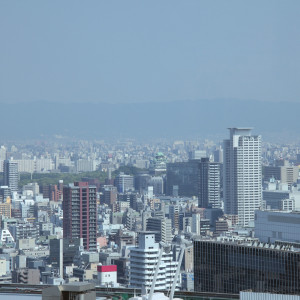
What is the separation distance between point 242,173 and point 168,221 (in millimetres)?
6080

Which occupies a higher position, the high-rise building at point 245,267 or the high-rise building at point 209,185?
the high-rise building at point 209,185

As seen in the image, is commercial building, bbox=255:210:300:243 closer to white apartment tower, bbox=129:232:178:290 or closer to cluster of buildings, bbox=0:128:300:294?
cluster of buildings, bbox=0:128:300:294

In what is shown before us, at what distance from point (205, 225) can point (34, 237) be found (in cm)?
479

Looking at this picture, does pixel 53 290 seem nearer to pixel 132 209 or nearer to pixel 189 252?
pixel 189 252

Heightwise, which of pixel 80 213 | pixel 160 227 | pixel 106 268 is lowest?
pixel 106 268

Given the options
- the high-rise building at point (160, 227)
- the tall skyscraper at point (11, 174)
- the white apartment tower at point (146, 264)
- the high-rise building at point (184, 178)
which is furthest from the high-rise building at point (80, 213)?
the tall skyscraper at point (11, 174)

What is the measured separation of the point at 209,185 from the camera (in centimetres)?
3503

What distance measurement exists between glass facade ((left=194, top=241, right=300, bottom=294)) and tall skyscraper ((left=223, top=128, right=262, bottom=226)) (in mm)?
22510

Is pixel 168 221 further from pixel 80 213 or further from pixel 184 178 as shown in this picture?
pixel 184 178

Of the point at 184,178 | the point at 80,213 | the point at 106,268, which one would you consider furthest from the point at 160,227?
the point at 184,178

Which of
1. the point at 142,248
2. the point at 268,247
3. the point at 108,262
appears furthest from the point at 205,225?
the point at 268,247

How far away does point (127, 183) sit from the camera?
133 feet

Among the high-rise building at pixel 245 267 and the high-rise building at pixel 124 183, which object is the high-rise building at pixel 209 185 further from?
the high-rise building at pixel 245 267

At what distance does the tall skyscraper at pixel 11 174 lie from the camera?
39.3 metres
